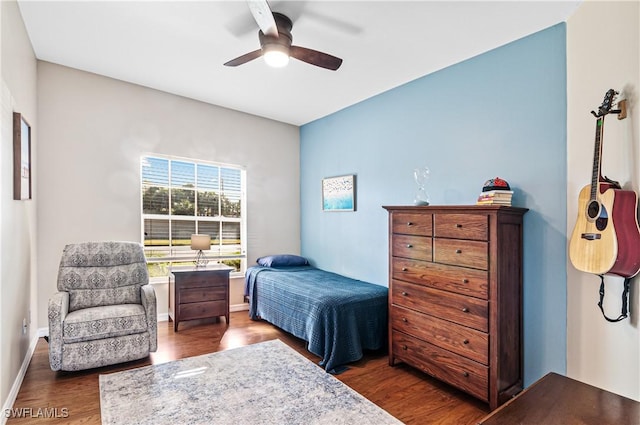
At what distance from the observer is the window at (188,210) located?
13.4 ft

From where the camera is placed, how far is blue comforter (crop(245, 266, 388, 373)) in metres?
2.92

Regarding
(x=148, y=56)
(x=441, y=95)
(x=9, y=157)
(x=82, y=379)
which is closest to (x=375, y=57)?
(x=441, y=95)

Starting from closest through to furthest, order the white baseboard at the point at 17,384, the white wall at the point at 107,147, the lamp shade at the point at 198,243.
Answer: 1. the white baseboard at the point at 17,384
2. the white wall at the point at 107,147
3. the lamp shade at the point at 198,243

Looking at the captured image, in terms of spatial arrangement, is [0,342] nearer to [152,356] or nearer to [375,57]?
[152,356]

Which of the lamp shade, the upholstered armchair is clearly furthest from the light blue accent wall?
the upholstered armchair

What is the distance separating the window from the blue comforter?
1.10 meters

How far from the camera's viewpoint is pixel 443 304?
254cm

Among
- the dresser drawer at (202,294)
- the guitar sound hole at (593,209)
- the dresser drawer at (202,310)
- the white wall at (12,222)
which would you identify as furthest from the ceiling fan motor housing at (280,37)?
the dresser drawer at (202,310)

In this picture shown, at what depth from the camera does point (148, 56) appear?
3143mm

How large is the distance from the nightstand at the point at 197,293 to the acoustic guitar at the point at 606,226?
340 cm

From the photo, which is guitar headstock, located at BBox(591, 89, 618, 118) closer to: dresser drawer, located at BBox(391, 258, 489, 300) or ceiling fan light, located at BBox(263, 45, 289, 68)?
dresser drawer, located at BBox(391, 258, 489, 300)

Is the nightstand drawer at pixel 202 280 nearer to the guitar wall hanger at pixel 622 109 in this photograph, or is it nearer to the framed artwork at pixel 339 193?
the framed artwork at pixel 339 193

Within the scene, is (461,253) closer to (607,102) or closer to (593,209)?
(593,209)

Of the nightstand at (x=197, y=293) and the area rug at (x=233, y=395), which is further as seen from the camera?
the nightstand at (x=197, y=293)
